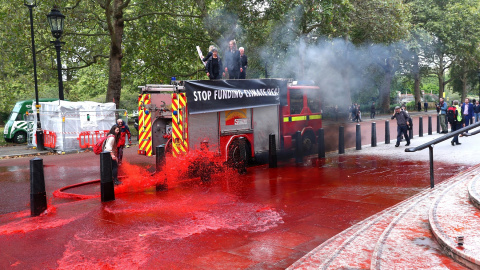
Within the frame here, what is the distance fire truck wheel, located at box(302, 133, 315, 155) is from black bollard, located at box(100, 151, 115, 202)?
7.80m

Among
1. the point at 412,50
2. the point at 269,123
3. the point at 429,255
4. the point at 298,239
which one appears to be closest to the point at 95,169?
the point at 269,123

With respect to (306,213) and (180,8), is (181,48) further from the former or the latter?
(306,213)

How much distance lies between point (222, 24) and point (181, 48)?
13.7 feet

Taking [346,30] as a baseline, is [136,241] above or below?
below

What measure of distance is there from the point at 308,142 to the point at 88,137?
382 inches

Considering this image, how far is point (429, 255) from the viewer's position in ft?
14.2

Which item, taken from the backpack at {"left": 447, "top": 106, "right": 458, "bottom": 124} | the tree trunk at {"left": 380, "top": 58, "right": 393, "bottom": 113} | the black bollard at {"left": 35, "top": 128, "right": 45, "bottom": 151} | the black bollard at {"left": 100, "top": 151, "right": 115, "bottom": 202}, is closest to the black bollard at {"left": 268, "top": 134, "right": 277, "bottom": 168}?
the black bollard at {"left": 100, "top": 151, "right": 115, "bottom": 202}

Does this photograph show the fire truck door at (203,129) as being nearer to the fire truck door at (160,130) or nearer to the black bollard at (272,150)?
the fire truck door at (160,130)

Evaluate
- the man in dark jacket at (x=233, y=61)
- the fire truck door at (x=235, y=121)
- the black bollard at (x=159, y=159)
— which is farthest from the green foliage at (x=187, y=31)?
the black bollard at (x=159, y=159)

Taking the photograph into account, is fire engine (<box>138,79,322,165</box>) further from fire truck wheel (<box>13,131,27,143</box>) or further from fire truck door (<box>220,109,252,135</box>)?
fire truck wheel (<box>13,131,27,143</box>)

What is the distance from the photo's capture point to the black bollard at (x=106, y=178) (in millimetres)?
8070

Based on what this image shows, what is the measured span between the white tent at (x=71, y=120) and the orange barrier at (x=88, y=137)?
9 centimetres

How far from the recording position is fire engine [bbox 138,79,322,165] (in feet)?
34.3

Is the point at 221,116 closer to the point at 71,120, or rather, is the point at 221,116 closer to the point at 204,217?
the point at 204,217
